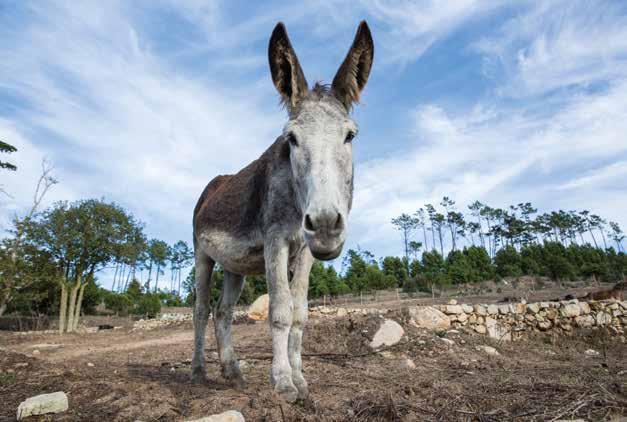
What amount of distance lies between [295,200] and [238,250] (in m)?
1.07

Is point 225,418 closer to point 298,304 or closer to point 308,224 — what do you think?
point 298,304

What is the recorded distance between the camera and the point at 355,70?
327 centimetres

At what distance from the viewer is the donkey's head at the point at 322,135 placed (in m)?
2.29

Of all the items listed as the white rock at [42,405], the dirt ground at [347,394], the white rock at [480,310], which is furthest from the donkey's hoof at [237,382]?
the white rock at [480,310]

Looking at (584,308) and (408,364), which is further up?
(584,308)

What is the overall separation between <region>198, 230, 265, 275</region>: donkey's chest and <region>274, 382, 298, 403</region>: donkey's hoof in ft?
4.21

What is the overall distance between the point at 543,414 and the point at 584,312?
12.0m

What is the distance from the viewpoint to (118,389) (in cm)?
362

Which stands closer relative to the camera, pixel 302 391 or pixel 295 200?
pixel 302 391

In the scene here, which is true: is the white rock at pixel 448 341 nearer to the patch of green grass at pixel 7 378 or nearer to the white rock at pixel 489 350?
the white rock at pixel 489 350

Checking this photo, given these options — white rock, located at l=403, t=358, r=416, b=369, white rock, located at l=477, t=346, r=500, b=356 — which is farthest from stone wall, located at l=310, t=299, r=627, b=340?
white rock, located at l=403, t=358, r=416, b=369

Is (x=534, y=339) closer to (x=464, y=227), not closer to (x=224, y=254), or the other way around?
(x=224, y=254)

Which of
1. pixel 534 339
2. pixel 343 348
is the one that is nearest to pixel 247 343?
pixel 343 348

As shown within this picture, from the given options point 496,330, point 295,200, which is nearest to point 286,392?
point 295,200
